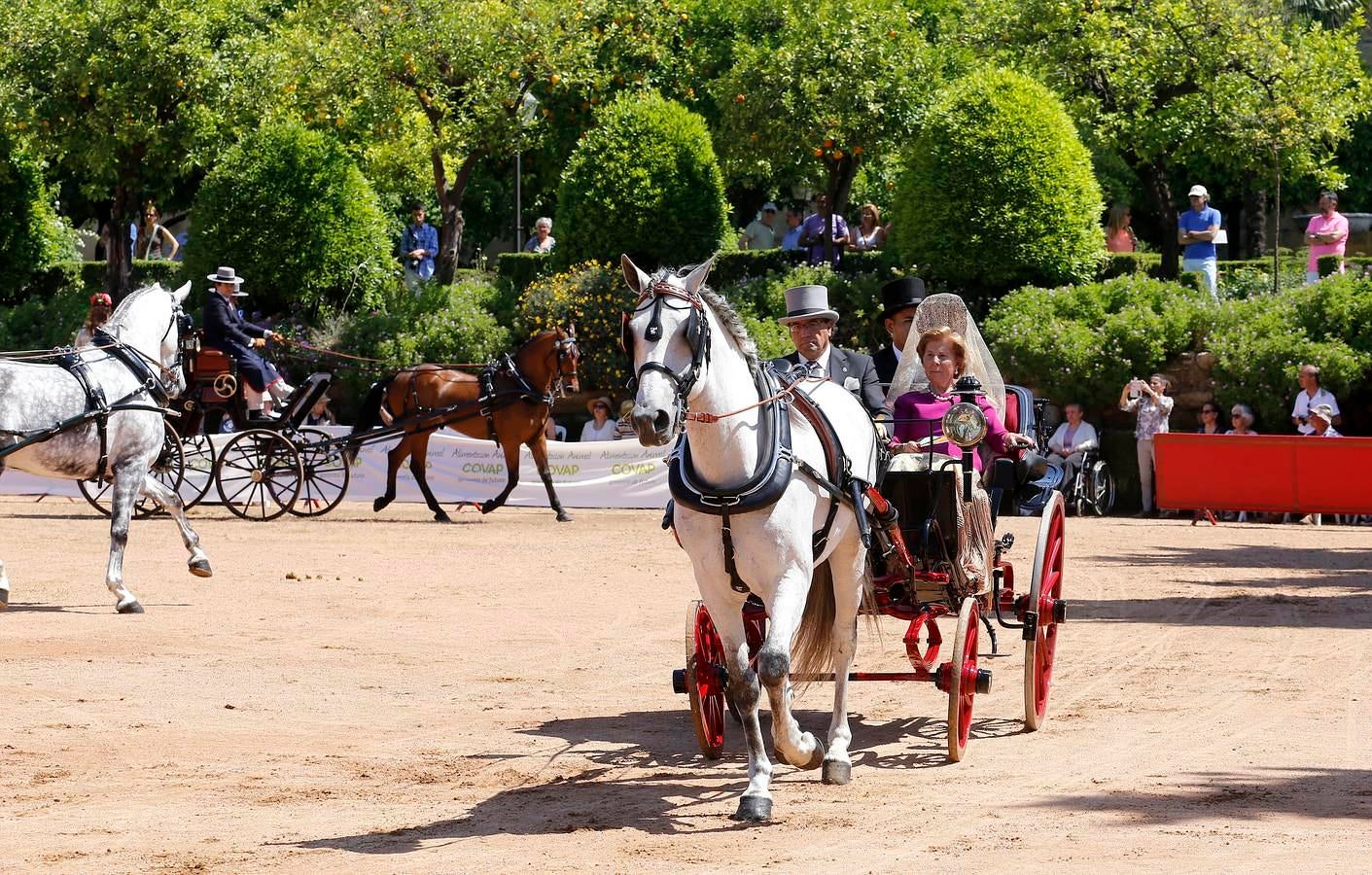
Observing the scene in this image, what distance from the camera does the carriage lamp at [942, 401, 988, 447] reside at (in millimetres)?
7754

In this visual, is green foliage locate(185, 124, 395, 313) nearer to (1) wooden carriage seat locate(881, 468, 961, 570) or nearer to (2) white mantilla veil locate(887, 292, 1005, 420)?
(2) white mantilla veil locate(887, 292, 1005, 420)

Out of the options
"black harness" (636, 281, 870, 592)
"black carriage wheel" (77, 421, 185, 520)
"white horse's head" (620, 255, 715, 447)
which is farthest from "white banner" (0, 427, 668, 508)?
"white horse's head" (620, 255, 715, 447)

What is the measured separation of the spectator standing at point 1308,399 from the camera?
64.5 ft

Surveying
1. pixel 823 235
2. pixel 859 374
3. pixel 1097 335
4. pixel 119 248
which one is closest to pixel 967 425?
pixel 859 374

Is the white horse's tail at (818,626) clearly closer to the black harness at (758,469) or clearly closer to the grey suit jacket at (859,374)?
the black harness at (758,469)

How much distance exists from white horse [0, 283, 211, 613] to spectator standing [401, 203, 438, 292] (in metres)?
14.3

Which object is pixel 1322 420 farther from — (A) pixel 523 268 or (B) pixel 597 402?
(A) pixel 523 268

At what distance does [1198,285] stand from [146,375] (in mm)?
14297

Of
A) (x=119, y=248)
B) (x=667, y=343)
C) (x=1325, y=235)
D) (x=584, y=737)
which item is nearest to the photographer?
(x=667, y=343)

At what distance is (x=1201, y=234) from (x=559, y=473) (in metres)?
8.67

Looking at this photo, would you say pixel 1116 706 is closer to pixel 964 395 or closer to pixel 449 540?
pixel 964 395

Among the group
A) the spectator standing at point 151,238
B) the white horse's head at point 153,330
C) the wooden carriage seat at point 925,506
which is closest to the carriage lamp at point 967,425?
the wooden carriage seat at point 925,506

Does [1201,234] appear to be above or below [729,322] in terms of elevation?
above

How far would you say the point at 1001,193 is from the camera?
22938 mm
